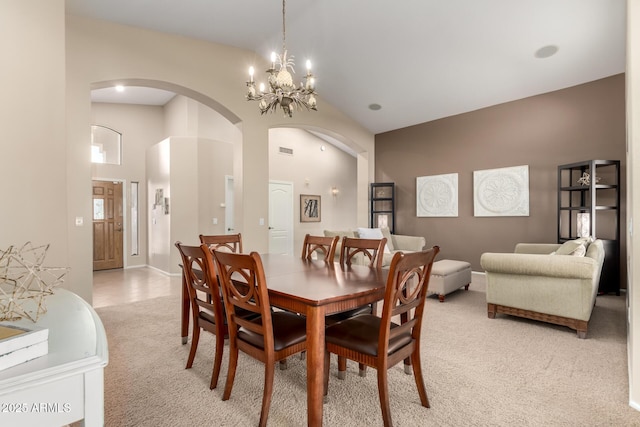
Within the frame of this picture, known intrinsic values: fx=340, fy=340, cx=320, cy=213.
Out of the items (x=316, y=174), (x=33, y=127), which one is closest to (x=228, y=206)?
(x=316, y=174)

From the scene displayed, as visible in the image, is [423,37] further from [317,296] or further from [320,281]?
[317,296]

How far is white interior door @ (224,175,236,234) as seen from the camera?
7.10 metres

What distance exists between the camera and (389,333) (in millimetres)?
1743

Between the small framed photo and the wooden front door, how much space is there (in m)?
4.08

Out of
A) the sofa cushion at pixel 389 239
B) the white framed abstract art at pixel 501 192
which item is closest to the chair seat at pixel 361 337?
the sofa cushion at pixel 389 239

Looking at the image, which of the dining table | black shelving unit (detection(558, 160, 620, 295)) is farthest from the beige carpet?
black shelving unit (detection(558, 160, 620, 295))

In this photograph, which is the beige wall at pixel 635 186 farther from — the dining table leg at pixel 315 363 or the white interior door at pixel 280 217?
the white interior door at pixel 280 217

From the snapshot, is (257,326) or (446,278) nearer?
(257,326)

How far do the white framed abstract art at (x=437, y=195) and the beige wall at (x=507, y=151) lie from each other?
4.3 inches

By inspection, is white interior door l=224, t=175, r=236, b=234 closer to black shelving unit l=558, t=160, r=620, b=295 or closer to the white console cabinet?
black shelving unit l=558, t=160, r=620, b=295

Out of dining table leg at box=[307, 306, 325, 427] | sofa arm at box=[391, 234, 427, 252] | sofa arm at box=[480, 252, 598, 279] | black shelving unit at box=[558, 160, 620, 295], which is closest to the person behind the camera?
dining table leg at box=[307, 306, 325, 427]

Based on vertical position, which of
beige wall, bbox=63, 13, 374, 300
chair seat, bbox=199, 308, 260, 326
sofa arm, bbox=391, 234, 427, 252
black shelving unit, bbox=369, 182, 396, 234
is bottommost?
chair seat, bbox=199, 308, 260, 326

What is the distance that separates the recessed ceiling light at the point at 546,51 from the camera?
14.6ft

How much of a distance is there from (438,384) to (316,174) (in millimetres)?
7058
